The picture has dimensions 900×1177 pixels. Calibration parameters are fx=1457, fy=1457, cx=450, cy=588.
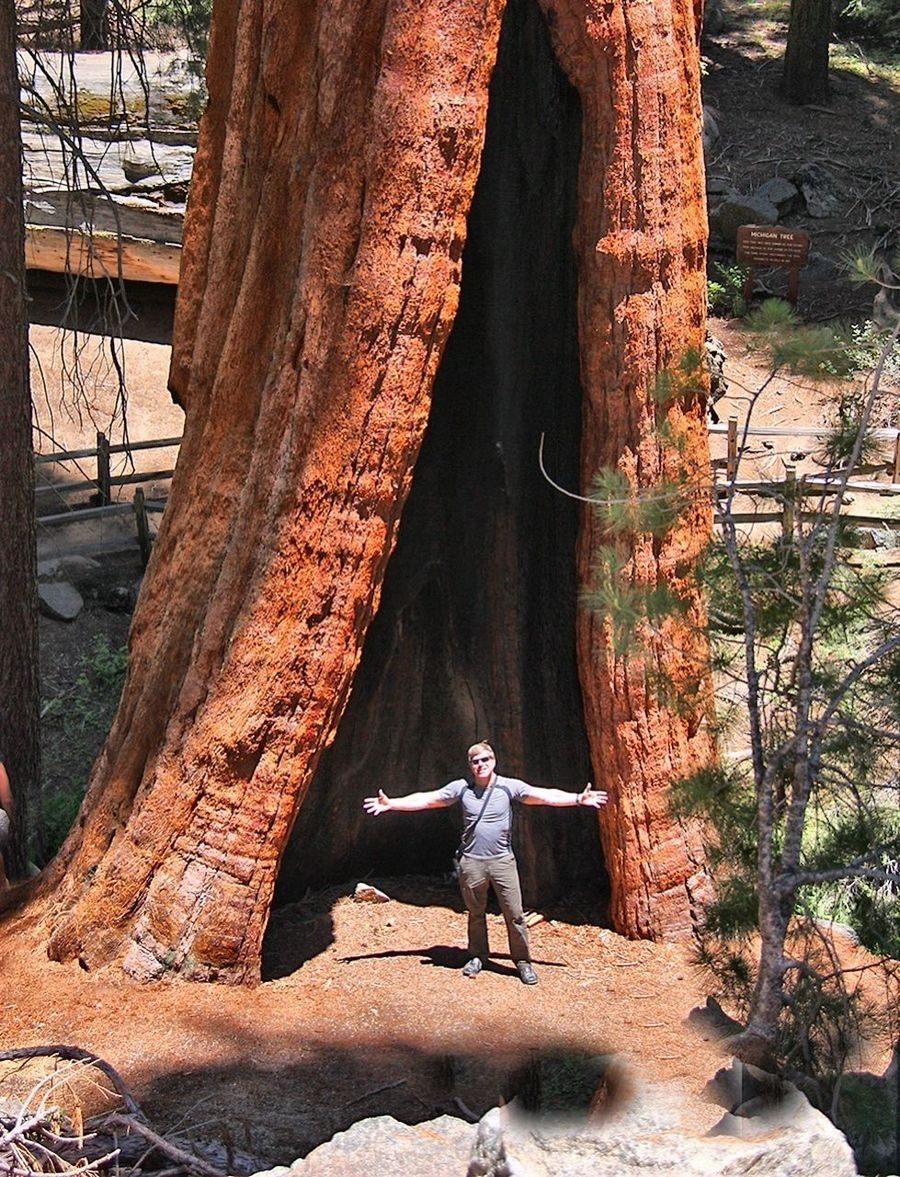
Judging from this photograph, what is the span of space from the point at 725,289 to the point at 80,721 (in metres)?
11.2

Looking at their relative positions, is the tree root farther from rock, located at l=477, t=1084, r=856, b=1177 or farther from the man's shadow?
the man's shadow

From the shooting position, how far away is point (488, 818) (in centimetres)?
678

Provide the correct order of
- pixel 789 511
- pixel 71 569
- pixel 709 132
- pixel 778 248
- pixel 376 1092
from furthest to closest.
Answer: pixel 709 132 → pixel 778 248 → pixel 71 569 → pixel 376 1092 → pixel 789 511

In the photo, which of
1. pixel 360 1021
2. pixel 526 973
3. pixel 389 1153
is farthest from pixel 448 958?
pixel 389 1153

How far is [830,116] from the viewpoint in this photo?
74.3 feet

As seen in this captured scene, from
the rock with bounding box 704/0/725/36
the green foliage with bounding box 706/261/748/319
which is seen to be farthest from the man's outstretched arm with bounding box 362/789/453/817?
the rock with bounding box 704/0/725/36

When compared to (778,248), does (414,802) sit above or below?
below

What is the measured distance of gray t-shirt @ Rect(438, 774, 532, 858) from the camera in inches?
267

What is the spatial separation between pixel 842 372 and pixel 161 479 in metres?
10.8

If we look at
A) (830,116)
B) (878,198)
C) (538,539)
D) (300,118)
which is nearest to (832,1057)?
(538,539)

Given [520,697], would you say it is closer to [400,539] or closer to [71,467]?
[400,539]

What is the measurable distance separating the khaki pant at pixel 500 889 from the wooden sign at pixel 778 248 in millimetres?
12326

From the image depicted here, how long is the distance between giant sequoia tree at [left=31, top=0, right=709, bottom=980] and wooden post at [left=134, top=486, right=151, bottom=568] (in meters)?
5.51

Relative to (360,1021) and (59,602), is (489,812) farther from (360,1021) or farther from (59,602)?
(59,602)
